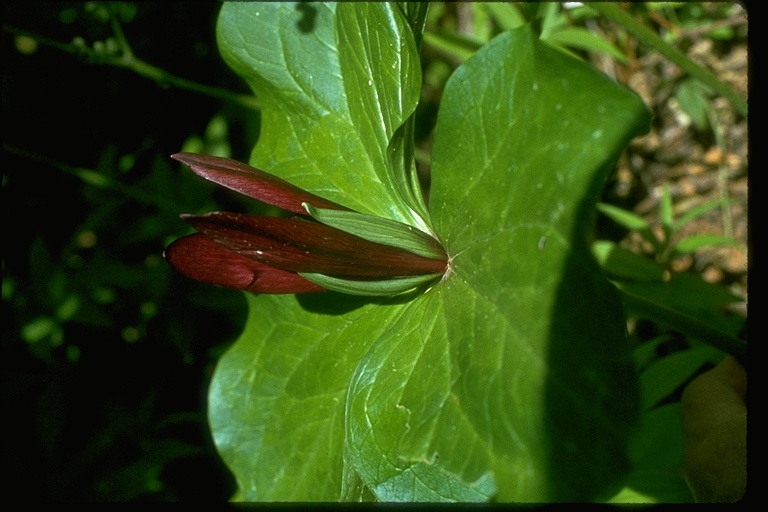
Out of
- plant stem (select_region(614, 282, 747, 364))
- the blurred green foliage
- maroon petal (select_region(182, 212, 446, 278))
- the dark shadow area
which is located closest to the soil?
the blurred green foliage

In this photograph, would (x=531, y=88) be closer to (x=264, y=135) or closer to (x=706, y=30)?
(x=264, y=135)

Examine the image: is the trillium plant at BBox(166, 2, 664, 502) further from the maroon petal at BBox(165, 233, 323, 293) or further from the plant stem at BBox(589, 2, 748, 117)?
the plant stem at BBox(589, 2, 748, 117)

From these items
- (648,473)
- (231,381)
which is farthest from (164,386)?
(648,473)

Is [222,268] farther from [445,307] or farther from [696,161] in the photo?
[696,161]

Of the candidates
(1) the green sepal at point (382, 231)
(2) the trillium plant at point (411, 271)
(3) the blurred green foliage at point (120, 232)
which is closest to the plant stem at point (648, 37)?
(3) the blurred green foliage at point (120, 232)

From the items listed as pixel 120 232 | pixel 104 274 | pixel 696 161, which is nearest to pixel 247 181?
pixel 104 274

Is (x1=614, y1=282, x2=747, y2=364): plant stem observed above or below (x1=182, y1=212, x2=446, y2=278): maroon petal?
below
